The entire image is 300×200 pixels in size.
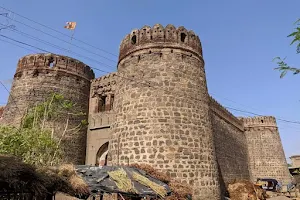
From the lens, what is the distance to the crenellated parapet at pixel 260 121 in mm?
28987

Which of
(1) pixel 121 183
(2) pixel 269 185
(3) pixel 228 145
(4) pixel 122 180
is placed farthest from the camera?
(2) pixel 269 185

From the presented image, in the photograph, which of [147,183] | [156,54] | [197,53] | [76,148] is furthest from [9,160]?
[76,148]

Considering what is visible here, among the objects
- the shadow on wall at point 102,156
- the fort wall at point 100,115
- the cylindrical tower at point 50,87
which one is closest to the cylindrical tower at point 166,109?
the fort wall at point 100,115

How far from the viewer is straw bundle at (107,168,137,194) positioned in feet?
25.2

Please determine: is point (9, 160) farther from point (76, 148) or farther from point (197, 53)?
point (76, 148)

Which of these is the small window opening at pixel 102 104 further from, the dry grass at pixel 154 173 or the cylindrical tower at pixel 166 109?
the dry grass at pixel 154 173

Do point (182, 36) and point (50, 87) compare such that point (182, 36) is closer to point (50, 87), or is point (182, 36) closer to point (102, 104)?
point (102, 104)

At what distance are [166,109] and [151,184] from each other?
351 cm

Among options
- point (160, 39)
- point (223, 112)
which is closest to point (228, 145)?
point (223, 112)

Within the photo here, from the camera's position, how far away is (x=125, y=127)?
1123 cm

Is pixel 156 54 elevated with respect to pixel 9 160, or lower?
elevated

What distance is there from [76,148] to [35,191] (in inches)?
449

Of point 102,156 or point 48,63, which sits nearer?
point 102,156

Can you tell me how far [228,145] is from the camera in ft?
72.3
